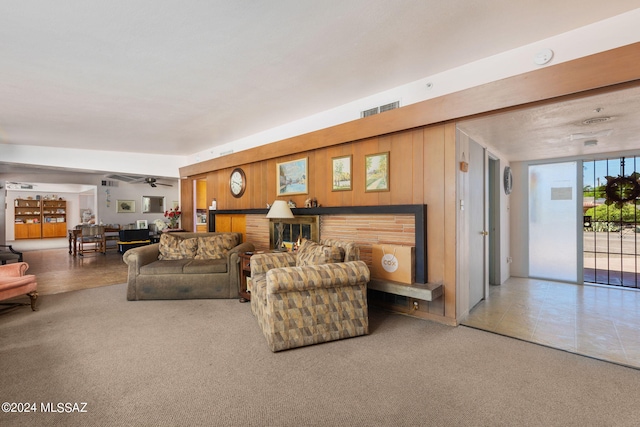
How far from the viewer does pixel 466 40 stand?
2562 mm

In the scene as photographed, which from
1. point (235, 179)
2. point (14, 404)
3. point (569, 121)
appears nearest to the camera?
point (14, 404)

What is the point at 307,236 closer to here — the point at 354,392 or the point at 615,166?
the point at 354,392

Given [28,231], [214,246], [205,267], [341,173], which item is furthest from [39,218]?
[341,173]

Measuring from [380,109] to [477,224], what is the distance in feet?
6.80

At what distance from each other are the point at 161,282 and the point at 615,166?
24.8ft

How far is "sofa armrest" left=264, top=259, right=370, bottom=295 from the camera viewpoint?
2562 mm

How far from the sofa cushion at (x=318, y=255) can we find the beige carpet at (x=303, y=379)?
2.64ft

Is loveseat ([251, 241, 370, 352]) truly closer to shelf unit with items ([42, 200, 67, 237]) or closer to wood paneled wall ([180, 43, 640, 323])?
wood paneled wall ([180, 43, 640, 323])

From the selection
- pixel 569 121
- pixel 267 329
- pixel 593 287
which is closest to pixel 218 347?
pixel 267 329

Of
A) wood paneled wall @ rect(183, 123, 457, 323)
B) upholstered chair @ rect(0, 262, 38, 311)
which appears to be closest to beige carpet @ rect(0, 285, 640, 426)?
upholstered chair @ rect(0, 262, 38, 311)

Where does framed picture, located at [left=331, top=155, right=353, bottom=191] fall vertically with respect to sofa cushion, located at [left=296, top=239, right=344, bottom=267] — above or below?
above

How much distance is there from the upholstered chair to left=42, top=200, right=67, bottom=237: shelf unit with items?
1346cm

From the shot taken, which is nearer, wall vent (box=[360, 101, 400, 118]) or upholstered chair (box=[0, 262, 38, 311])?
upholstered chair (box=[0, 262, 38, 311])

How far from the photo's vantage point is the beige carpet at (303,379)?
1.79 meters
